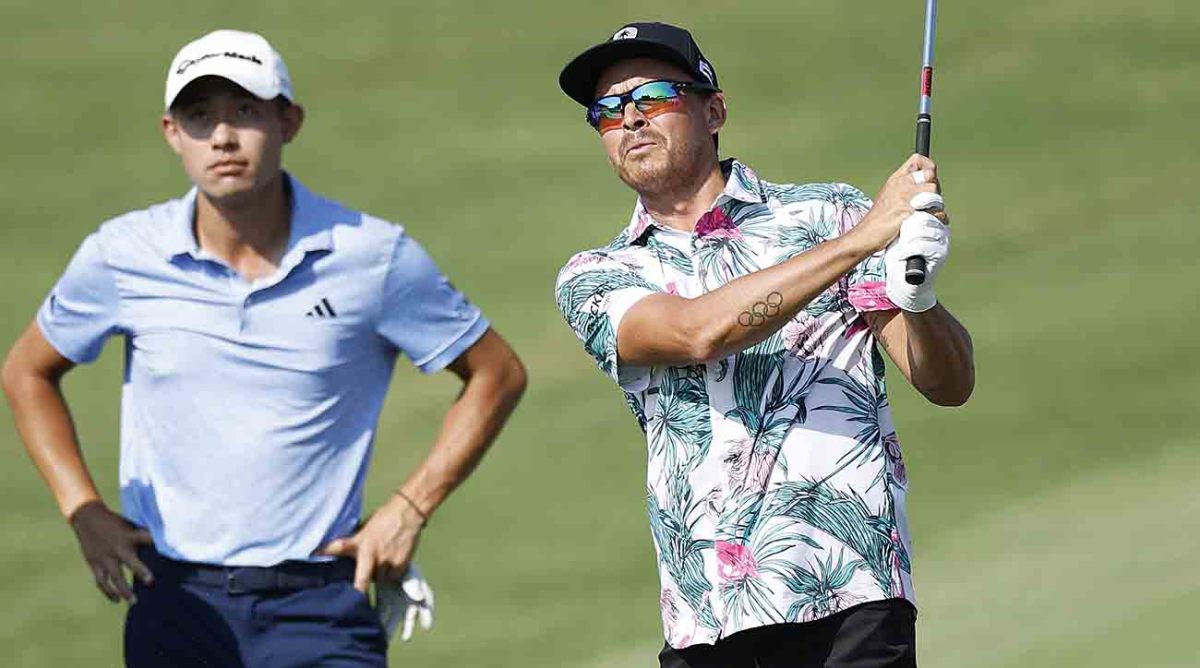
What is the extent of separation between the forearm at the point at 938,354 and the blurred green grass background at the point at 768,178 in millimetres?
3427

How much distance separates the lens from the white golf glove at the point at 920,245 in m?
4.59

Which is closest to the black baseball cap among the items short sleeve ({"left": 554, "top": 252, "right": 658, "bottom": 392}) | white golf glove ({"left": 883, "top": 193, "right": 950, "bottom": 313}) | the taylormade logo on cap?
short sleeve ({"left": 554, "top": 252, "right": 658, "bottom": 392})

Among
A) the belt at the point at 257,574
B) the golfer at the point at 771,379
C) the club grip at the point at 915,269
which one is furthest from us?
the belt at the point at 257,574

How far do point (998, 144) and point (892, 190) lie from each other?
10158mm

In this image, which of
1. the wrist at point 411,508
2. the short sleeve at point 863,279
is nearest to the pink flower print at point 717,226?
the short sleeve at point 863,279

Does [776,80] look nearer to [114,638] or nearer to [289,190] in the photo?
[114,638]

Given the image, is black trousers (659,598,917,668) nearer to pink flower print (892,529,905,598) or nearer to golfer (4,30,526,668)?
pink flower print (892,529,905,598)

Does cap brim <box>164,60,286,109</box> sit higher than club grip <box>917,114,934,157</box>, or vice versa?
cap brim <box>164,60,286,109</box>

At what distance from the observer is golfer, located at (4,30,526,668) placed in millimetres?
5496

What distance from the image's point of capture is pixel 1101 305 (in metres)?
12.3

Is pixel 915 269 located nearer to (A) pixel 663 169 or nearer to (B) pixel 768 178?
(A) pixel 663 169

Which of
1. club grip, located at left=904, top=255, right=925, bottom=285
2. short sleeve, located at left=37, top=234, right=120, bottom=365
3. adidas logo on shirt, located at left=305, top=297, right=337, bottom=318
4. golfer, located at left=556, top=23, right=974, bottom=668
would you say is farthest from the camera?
short sleeve, located at left=37, top=234, right=120, bottom=365

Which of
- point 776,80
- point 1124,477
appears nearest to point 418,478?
point 1124,477

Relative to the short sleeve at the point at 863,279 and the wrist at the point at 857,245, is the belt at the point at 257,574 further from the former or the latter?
the wrist at the point at 857,245
